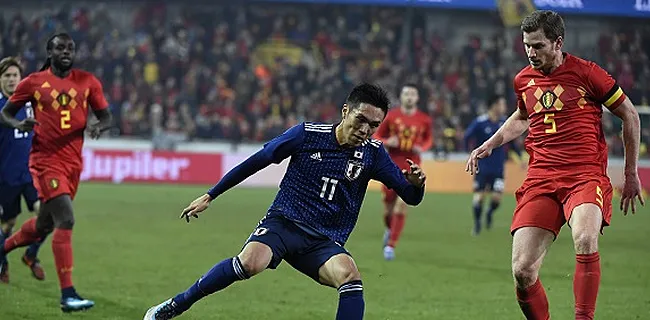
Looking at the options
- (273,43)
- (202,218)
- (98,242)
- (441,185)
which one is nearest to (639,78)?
(441,185)

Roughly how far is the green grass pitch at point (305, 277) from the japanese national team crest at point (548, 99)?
7.98ft

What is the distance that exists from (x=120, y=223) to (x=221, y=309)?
8.39m

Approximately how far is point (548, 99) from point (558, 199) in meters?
0.67

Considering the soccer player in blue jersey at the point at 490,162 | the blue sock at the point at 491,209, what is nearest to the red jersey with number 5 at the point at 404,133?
the soccer player in blue jersey at the point at 490,162

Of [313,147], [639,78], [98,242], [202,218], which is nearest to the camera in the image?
[313,147]

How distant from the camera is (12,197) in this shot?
10688 millimetres

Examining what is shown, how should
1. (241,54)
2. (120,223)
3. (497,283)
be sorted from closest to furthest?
1. (497,283)
2. (120,223)
3. (241,54)

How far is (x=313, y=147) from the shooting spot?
657 centimetres

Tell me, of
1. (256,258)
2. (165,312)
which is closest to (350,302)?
(256,258)

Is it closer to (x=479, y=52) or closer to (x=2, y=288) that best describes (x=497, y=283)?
(x=2, y=288)

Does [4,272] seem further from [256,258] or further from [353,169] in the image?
[353,169]

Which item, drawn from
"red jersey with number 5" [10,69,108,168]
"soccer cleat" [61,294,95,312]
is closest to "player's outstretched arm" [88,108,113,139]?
"red jersey with number 5" [10,69,108,168]

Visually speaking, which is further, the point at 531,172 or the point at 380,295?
the point at 380,295

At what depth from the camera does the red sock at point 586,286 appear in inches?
250
